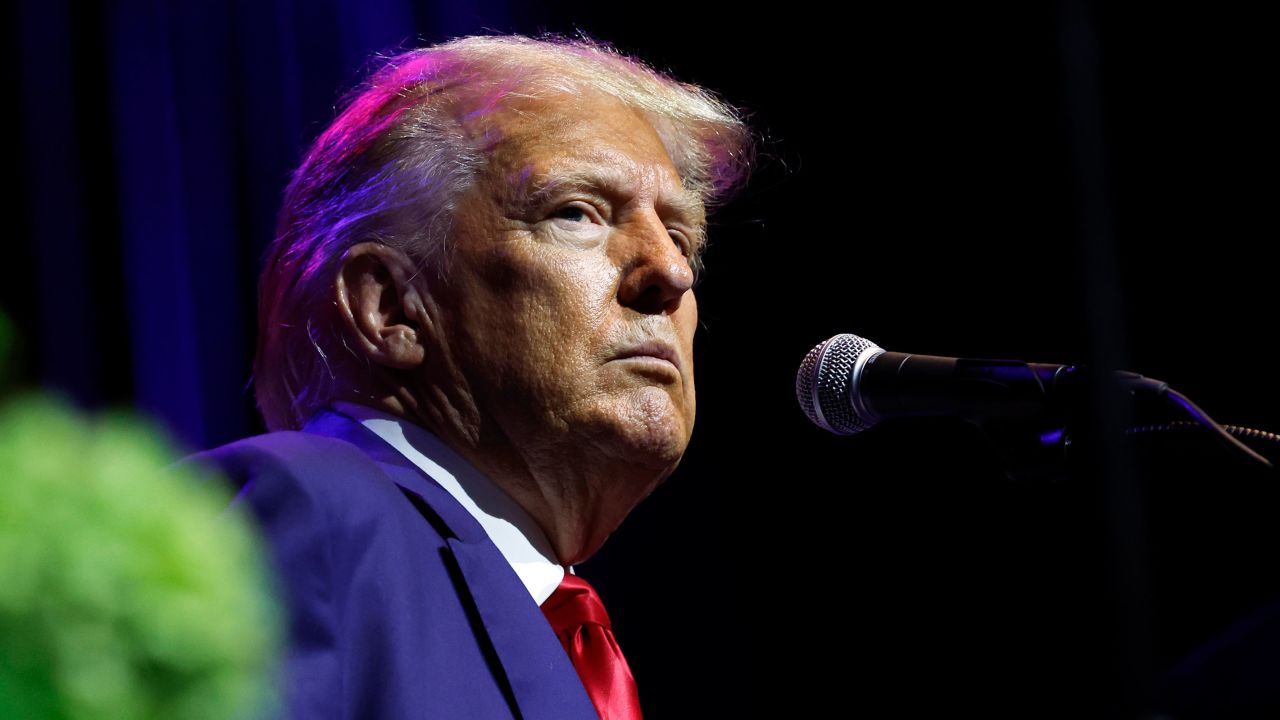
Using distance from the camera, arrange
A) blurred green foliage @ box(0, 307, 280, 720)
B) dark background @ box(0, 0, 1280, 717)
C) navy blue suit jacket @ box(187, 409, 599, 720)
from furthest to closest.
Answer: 1. dark background @ box(0, 0, 1280, 717)
2. navy blue suit jacket @ box(187, 409, 599, 720)
3. blurred green foliage @ box(0, 307, 280, 720)

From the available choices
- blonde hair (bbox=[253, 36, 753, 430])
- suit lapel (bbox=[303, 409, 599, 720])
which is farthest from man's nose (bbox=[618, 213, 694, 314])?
suit lapel (bbox=[303, 409, 599, 720])

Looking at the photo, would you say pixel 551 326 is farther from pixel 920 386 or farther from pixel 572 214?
pixel 920 386

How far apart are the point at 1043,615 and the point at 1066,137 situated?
7.88ft

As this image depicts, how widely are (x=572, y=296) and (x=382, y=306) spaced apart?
33 centimetres

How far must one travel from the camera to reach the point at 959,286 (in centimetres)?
308

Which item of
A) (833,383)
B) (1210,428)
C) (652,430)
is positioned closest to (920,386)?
(833,383)

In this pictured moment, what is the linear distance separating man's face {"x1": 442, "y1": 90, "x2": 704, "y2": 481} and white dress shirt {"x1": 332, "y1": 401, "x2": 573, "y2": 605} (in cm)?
8

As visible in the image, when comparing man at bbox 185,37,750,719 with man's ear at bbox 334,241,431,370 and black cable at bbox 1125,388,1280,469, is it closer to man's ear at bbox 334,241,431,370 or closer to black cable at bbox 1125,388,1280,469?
man's ear at bbox 334,241,431,370

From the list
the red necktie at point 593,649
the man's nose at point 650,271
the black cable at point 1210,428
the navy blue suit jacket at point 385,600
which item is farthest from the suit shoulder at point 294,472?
the black cable at point 1210,428

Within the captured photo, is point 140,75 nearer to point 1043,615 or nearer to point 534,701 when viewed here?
point 534,701

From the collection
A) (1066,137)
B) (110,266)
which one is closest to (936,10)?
(110,266)

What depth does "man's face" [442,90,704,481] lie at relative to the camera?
1.92 metres

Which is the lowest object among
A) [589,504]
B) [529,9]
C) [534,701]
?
[534,701]

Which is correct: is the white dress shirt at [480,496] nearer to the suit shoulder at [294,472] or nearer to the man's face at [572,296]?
the man's face at [572,296]
